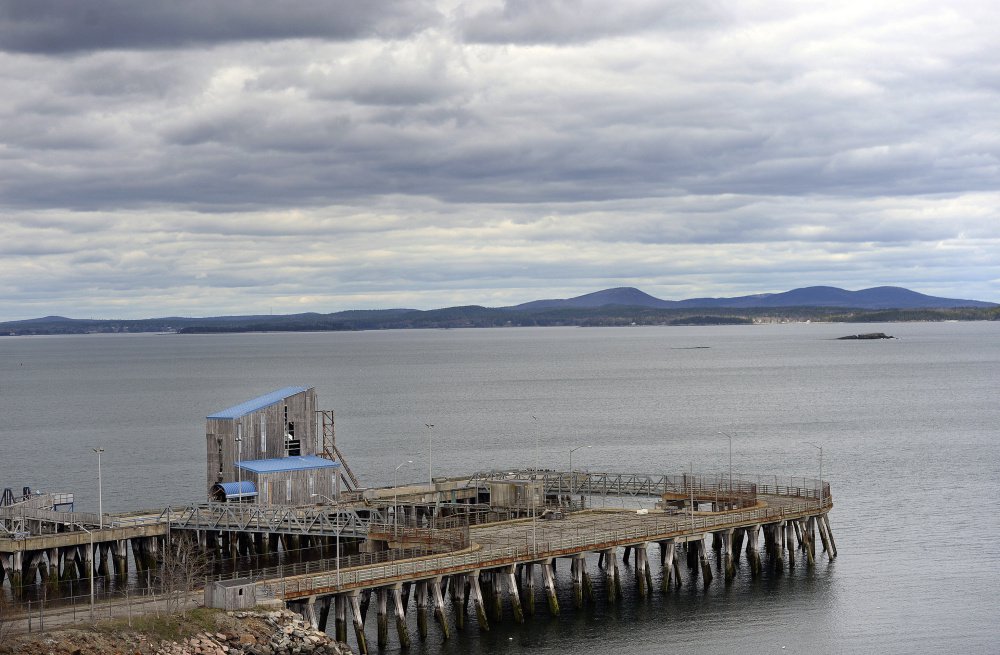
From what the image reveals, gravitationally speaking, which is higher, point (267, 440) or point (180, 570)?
point (267, 440)

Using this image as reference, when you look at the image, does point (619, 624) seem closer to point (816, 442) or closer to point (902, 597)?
point (902, 597)

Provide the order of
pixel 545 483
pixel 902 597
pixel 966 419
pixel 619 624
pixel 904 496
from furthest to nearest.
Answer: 1. pixel 966 419
2. pixel 904 496
3. pixel 545 483
4. pixel 902 597
5. pixel 619 624

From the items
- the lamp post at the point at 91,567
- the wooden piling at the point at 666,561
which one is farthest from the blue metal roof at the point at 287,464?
the wooden piling at the point at 666,561

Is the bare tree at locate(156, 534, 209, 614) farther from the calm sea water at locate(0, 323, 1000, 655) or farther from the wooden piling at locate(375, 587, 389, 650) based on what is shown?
the calm sea water at locate(0, 323, 1000, 655)

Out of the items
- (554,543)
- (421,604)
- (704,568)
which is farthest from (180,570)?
(704,568)

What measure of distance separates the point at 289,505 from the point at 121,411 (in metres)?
118

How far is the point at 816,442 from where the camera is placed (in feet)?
450

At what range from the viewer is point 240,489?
2931 inches

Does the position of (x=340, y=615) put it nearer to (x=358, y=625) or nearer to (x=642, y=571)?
(x=358, y=625)

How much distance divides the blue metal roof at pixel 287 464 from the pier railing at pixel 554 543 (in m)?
13.5

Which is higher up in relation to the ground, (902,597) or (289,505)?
(289,505)

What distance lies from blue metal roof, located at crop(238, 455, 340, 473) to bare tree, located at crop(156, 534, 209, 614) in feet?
18.5

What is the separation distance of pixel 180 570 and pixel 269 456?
13.4 meters

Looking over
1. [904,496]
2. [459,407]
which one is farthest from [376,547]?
[459,407]
